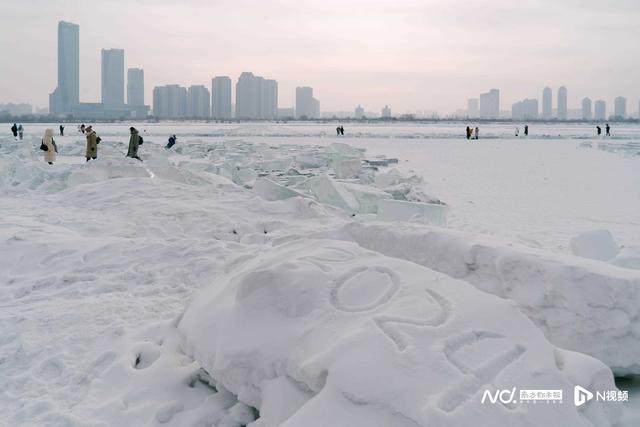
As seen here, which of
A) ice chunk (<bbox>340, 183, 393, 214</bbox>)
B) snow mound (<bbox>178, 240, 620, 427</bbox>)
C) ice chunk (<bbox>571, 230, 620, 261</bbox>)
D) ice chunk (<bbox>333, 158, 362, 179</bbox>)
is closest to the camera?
snow mound (<bbox>178, 240, 620, 427</bbox>)

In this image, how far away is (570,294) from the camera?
127 inches

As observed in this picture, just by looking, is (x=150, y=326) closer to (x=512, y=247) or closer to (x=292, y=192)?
(x=512, y=247)

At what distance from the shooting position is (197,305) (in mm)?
3562

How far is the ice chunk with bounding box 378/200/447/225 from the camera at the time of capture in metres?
7.76

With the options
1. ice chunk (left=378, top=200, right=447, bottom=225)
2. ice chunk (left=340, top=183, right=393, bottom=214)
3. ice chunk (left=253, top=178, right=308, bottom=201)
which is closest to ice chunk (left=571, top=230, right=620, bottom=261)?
ice chunk (left=378, top=200, right=447, bottom=225)

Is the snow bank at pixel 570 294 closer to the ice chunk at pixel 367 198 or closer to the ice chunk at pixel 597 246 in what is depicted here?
the ice chunk at pixel 597 246

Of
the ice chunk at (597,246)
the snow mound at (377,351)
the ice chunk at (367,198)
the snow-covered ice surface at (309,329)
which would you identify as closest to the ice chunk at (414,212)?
the ice chunk at (367,198)

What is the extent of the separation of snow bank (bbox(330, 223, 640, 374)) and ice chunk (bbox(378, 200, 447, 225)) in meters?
3.96

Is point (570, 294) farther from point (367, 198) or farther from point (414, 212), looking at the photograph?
point (367, 198)

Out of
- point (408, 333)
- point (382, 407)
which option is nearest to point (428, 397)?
point (382, 407)

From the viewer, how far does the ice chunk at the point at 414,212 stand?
7.76 metres

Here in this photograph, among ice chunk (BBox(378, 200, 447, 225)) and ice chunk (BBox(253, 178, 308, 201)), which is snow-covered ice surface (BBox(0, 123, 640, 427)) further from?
ice chunk (BBox(253, 178, 308, 201))

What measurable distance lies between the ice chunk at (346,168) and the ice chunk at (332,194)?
476 centimetres

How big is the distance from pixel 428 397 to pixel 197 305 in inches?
69.8
